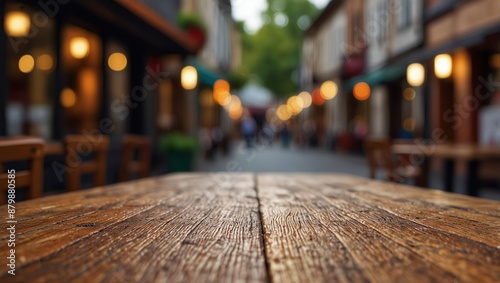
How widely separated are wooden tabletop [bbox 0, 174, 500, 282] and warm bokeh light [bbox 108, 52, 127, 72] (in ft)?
22.1

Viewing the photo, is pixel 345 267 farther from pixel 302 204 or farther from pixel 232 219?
pixel 302 204

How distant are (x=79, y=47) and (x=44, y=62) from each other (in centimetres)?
75

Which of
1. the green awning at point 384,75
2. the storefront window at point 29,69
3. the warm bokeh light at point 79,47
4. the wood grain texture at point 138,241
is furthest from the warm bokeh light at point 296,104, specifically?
the wood grain texture at point 138,241

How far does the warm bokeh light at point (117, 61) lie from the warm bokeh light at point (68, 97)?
3.52ft

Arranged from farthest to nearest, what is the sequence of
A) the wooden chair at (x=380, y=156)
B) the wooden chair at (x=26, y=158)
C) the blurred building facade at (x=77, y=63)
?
the blurred building facade at (x=77, y=63)
the wooden chair at (x=380, y=156)
the wooden chair at (x=26, y=158)

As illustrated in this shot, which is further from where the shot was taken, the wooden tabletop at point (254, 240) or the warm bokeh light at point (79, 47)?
the warm bokeh light at point (79, 47)

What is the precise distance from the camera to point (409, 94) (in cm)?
1475

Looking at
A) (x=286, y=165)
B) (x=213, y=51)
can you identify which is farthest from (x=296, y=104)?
(x=286, y=165)

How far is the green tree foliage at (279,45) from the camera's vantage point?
34.0 m

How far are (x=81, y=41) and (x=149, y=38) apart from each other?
1.36 m

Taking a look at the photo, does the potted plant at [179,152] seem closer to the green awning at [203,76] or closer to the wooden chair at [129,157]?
the green awning at [203,76]

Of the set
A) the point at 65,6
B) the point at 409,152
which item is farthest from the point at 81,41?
the point at 409,152

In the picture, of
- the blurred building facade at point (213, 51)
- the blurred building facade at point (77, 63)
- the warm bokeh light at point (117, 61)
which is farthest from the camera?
the blurred building facade at point (213, 51)

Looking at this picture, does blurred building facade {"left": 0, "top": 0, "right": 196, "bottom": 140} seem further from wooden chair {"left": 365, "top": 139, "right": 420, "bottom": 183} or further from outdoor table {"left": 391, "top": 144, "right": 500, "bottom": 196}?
outdoor table {"left": 391, "top": 144, "right": 500, "bottom": 196}
